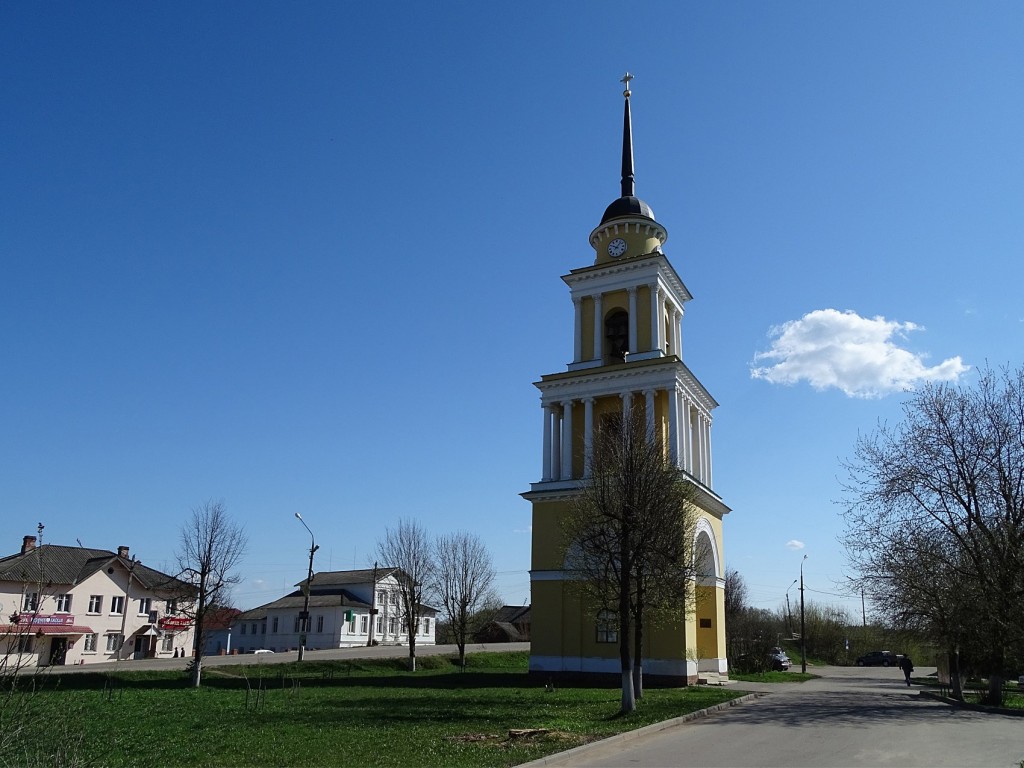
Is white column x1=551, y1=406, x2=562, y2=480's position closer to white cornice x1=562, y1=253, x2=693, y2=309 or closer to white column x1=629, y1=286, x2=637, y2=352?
white column x1=629, y1=286, x2=637, y2=352

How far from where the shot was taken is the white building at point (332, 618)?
2532 inches

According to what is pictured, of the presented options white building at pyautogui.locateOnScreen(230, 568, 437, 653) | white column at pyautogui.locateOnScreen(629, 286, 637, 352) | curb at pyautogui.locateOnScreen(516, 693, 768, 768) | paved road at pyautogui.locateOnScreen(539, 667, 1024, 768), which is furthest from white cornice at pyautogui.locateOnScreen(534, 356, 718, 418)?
white building at pyautogui.locateOnScreen(230, 568, 437, 653)

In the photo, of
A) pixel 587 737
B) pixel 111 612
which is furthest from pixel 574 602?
pixel 111 612

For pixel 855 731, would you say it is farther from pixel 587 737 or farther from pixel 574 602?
pixel 574 602

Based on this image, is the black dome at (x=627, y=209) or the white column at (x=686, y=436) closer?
the white column at (x=686, y=436)

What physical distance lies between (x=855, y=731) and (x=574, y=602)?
14786mm

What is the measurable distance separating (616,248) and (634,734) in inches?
949

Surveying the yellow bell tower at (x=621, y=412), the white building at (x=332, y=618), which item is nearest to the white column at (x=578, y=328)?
the yellow bell tower at (x=621, y=412)

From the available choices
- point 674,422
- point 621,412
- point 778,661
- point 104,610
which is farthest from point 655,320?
point 104,610

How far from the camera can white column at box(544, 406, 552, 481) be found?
3256cm

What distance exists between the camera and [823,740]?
48.8 ft

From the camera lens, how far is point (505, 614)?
311 ft

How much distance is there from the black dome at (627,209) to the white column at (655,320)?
4042 millimetres

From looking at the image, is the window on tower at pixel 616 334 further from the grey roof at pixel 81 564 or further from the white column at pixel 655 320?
the grey roof at pixel 81 564
